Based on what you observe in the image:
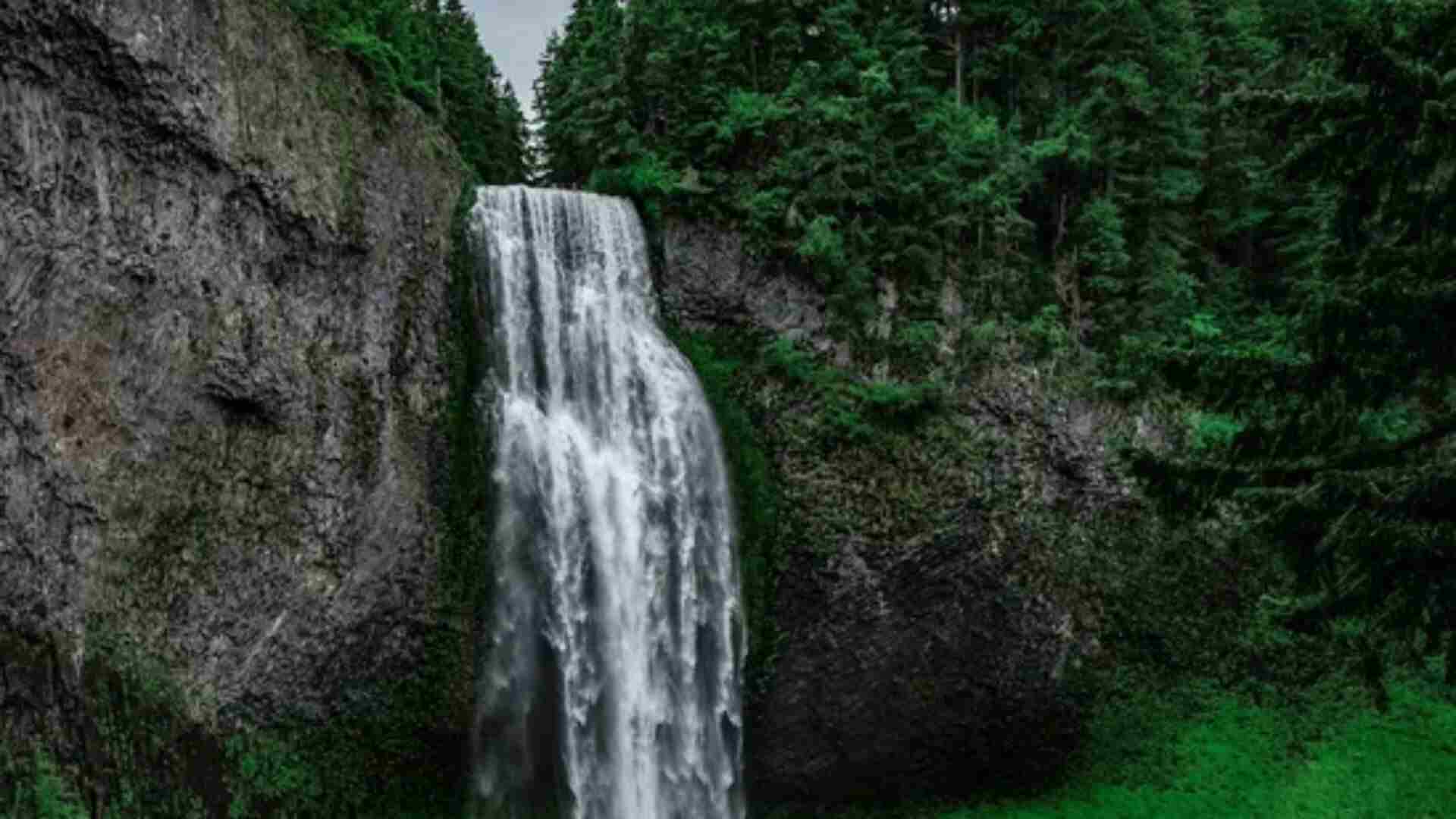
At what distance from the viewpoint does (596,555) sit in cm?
1540

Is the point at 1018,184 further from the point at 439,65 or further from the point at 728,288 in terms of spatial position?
the point at 439,65

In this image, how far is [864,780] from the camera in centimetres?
1772

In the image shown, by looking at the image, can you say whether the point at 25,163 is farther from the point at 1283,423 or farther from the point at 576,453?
the point at 1283,423

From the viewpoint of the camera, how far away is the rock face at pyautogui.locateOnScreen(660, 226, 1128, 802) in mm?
17281

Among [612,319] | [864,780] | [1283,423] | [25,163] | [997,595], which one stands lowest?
[864,780]

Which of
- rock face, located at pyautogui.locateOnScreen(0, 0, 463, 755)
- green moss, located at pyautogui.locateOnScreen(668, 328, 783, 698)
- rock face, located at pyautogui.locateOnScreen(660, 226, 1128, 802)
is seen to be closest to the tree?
green moss, located at pyautogui.locateOnScreen(668, 328, 783, 698)

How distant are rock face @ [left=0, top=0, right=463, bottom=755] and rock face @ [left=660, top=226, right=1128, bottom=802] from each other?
5239 mm

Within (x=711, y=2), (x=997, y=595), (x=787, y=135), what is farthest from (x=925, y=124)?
(x=997, y=595)

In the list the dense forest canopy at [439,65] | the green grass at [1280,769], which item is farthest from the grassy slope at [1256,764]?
the dense forest canopy at [439,65]

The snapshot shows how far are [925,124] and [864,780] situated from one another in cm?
1151

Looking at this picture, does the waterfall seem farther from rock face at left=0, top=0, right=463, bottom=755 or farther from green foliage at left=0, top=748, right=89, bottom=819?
green foliage at left=0, top=748, right=89, bottom=819

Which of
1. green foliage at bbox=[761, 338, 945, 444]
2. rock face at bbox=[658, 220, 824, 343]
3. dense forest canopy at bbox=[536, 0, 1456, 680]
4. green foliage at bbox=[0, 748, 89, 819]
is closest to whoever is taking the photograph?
green foliage at bbox=[0, 748, 89, 819]

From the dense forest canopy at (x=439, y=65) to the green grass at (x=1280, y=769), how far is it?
1515 cm

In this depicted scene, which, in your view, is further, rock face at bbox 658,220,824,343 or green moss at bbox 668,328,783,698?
rock face at bbox 658,220,824,343
